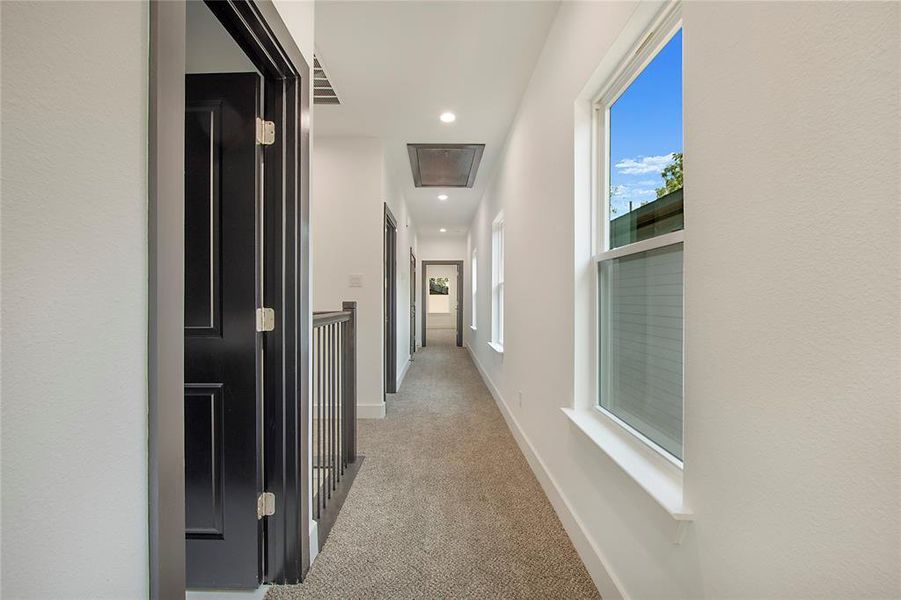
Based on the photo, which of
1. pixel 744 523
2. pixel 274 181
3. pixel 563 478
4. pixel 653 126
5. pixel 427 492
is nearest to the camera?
pixel 744 523

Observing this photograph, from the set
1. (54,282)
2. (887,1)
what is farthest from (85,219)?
(887,1)

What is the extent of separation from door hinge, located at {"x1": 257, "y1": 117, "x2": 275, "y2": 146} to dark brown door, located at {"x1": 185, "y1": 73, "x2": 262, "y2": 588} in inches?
1.0

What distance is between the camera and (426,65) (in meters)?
2.62

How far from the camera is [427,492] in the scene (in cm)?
234

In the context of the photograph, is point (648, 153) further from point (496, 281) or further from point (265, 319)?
point (496, 281)

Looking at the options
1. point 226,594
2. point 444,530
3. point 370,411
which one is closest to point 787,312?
point 444,530

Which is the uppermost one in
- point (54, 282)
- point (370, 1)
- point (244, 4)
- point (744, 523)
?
point (370, 1)

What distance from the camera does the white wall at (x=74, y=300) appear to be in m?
0.54

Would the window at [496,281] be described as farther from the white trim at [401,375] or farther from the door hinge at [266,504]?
the door hinge at [266,504]

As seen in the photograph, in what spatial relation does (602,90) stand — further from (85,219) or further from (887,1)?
(85,219)

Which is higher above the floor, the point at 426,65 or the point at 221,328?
the point at 426,65

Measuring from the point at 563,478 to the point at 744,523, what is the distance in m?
1.27

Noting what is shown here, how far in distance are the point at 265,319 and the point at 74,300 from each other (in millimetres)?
937

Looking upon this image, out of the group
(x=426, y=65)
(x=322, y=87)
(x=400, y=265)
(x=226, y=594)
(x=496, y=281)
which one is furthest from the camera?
(x=400, y=265)
